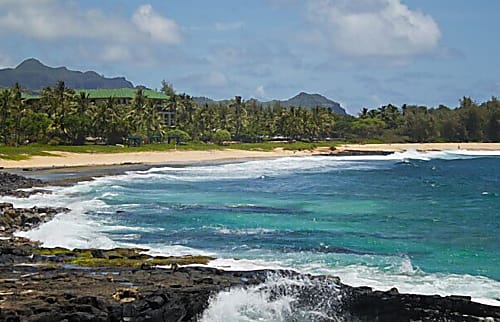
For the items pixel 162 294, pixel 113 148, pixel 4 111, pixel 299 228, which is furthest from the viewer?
pixel 113 148

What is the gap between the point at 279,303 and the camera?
16.4 m

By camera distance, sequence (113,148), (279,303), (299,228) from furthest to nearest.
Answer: (113,148)
(299,228)
(279,303)

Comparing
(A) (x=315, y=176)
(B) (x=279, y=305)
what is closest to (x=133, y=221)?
(B) (x=279, y=305)

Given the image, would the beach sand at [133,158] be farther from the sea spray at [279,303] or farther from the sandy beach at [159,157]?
the sea spray at [279,303]

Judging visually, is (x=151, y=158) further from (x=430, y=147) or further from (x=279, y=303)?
(x=279, y=303)

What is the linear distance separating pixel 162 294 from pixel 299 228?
15196 millimetres

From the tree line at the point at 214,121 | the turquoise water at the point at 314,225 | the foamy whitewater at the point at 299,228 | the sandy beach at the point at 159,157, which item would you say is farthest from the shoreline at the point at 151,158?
the foamy whitewater at the point at 299,228

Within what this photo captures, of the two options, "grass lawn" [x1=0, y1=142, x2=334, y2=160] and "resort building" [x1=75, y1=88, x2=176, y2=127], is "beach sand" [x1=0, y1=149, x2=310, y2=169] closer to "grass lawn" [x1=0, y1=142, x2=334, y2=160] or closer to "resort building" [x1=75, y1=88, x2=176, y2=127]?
"grass lawn" [x1=0, y1=142, x2=334, y2=160]

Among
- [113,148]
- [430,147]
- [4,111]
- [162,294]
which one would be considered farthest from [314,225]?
[430,147]

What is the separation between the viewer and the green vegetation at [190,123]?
86.6 meters

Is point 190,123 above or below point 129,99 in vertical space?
below

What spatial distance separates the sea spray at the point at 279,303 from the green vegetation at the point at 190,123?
198ft

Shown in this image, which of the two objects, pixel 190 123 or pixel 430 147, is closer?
pixel 190 123

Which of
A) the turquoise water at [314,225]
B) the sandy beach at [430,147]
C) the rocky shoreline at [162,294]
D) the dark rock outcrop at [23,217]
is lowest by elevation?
the turquoise water at [314,225]
